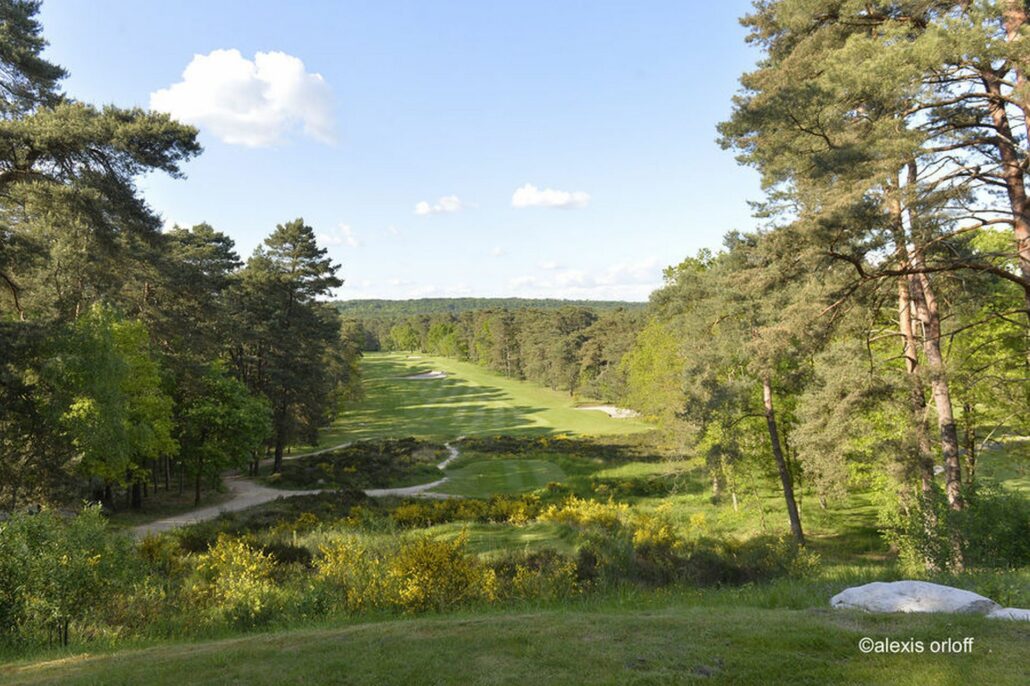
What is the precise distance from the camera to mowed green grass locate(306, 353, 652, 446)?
52031mm

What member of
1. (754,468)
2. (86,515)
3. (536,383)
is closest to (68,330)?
(86,515)

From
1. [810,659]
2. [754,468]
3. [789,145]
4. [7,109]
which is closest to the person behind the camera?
[810,659]

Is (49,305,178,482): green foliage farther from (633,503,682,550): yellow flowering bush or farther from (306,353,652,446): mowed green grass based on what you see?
(306,353,652,446): mowed green grass

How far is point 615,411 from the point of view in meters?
66.4

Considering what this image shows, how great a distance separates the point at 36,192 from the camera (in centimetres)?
978

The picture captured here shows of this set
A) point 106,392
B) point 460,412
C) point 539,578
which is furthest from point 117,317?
point 460,412

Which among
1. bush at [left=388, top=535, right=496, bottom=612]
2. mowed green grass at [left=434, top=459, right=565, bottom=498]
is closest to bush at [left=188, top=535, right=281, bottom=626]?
bush at [left=388, top=535, right=496, bottom=612]

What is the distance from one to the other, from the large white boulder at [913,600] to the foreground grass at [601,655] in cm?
51

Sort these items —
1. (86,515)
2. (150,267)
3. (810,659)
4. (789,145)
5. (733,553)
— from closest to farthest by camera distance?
(810,659) < (86,515) < (789,145) < (733,553) < (150,267)

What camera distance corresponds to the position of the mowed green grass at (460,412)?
171 feet

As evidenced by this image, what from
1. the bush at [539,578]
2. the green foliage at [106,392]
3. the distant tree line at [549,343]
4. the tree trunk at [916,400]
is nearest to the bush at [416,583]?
the bush at [539,578]

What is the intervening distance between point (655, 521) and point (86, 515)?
13.3 metres

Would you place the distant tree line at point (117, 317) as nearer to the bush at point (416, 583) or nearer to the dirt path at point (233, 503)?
the dirt path at point (233, 503)

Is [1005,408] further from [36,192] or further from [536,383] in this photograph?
[536,383]
